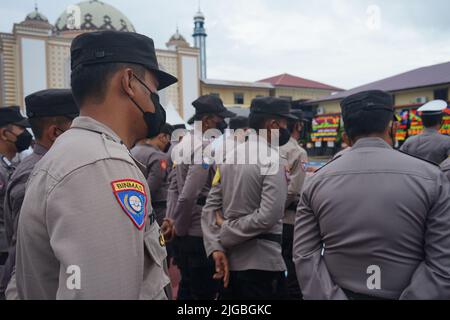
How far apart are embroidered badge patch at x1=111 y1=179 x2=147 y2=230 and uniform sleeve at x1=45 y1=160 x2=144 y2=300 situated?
1 centimetres

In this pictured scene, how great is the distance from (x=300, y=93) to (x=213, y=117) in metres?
30.6

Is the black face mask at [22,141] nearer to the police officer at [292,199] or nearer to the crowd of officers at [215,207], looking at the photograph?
the crowd of officers at [215,207]

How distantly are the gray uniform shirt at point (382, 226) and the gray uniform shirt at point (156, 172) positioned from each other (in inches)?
105

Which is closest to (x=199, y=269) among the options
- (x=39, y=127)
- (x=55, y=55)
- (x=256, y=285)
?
(x=256, y=285)

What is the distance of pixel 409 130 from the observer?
9.79m

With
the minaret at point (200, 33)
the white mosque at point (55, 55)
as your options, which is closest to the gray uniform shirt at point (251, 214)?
the white mosque at point (55, 55)

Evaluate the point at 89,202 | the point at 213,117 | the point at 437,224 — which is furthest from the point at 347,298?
the point at 213,117

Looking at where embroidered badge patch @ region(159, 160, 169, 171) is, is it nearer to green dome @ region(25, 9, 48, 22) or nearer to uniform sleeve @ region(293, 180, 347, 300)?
uniform sleeve @ region(293, 180, 347, 300)

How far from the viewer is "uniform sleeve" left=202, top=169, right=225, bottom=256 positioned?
279cm

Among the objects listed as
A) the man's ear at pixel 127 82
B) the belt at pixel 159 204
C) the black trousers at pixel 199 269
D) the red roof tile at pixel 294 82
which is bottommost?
the black trousers at pixel 199 269

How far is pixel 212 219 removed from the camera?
2.89 metres

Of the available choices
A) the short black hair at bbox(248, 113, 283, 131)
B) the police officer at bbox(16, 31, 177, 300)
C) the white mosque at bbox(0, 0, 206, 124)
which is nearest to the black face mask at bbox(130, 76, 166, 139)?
the police officer at bbox(16, 31, 177, 300)

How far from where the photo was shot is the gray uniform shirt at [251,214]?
2512 mm
